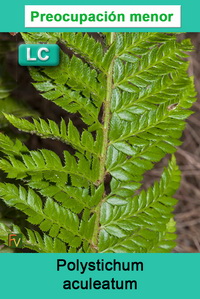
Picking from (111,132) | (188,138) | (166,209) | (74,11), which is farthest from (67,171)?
(188,138)

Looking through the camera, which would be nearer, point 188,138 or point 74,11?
point 74,11

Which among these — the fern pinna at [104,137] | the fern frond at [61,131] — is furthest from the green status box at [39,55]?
the fern frond at [61,131]

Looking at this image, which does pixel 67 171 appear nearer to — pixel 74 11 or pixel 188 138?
pixel 74 11
